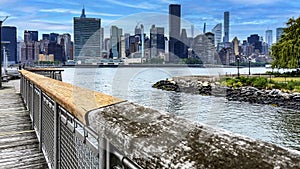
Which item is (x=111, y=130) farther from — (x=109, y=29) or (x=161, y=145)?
(x=109, y=29)

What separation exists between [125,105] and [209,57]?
234 centimetres

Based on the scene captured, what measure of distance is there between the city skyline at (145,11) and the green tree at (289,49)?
3434 millimetres

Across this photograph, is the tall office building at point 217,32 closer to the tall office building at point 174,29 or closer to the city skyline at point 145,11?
the city skyline at point 145,11

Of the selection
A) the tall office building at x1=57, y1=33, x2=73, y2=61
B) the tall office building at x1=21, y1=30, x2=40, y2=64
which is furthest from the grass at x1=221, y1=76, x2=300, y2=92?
the tall office building at x1=57, y1=33, x2=73, y2=61

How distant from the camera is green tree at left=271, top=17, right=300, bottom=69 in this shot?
33531 mm

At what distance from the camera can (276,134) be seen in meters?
14.5

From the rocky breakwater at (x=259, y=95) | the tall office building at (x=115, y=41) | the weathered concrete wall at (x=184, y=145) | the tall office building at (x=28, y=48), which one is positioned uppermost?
the tall office building at (x=28, y=48)

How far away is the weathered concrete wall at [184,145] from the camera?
51 centimetres

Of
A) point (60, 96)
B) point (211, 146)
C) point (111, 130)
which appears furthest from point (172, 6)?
point (211, 146)

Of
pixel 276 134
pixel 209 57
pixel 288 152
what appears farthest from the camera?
pixel 276 134

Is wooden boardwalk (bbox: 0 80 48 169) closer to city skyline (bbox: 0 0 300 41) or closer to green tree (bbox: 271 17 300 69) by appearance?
city skyline (bbox: 0 0 300 41)

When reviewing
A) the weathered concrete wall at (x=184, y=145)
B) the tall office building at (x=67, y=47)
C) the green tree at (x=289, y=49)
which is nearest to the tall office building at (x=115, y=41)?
the weathered concrete wall at (x=184, y=145)

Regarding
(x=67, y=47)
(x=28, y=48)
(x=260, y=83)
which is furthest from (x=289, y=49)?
(x=67, y=47)

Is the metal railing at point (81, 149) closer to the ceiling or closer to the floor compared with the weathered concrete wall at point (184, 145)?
closer to the floor
